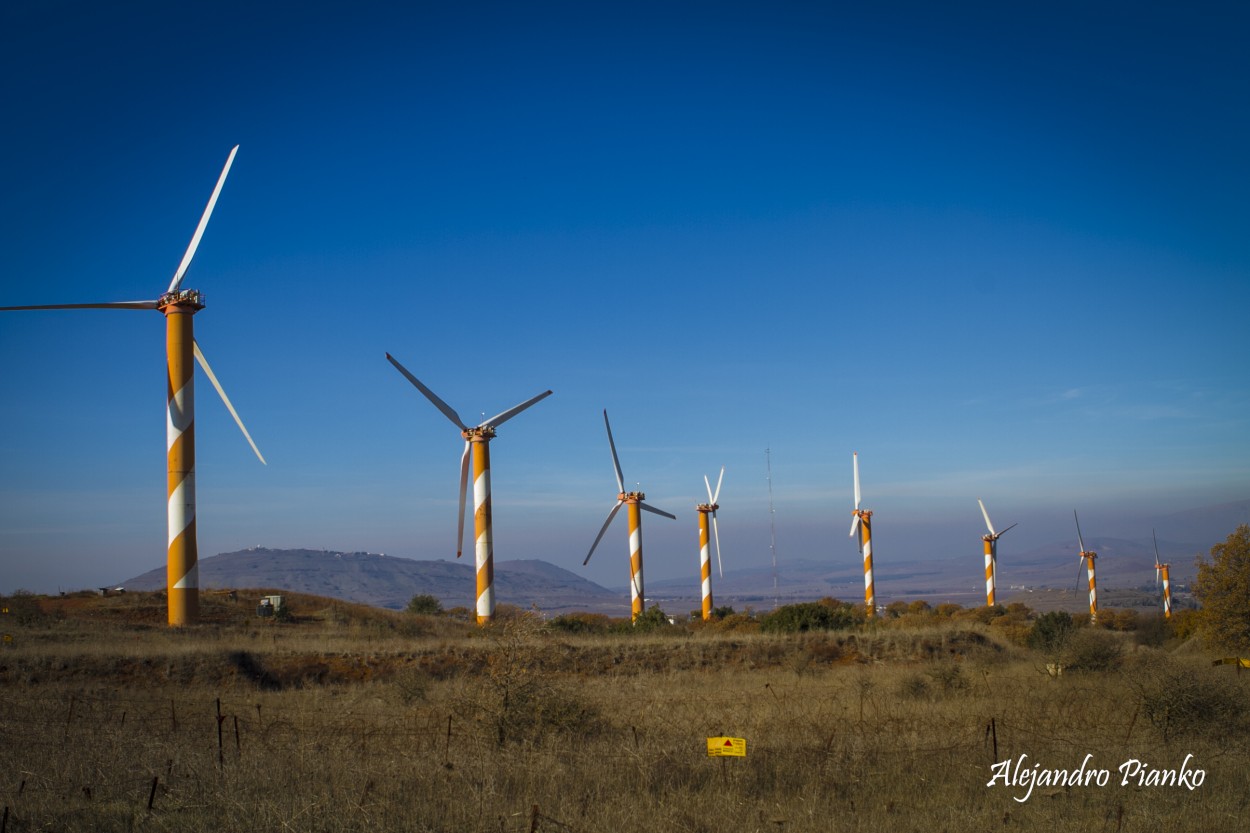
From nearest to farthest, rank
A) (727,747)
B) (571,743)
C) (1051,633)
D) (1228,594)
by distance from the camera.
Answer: (727,747) → (571,743) → (1228,594) → (1051,633)

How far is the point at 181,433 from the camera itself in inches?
Answer: 1406

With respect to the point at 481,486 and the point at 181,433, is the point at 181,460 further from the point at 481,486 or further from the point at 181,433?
the point at 481,486

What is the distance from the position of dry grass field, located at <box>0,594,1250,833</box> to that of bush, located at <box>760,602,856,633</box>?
11291mm

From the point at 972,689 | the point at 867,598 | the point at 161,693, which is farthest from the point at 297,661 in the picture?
the point at 867,598

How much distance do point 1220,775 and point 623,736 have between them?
9.17 meters

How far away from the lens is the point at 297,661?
3175 cm

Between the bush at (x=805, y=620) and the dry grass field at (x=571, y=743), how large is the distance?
11.3 m

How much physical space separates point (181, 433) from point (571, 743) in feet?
82.2

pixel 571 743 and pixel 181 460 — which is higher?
pixel 181 460

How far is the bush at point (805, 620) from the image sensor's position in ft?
144

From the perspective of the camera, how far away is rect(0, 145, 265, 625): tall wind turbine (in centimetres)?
3550

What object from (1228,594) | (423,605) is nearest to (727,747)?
(1228,594)

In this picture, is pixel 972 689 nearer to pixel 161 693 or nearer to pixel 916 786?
pixel 916 786

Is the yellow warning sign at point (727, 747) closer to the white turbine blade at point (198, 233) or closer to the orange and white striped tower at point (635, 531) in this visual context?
the white turbine blade at point (198, 233)
